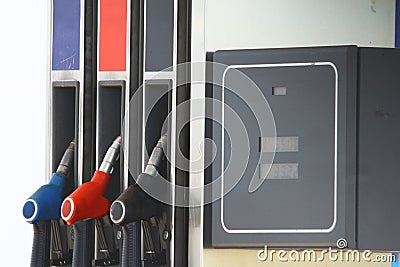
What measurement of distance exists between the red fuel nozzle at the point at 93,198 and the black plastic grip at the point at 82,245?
0.03m

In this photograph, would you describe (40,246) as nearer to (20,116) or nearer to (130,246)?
(130,246)

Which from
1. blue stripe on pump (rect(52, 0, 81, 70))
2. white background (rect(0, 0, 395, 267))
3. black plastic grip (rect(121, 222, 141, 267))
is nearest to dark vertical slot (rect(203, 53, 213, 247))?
black plastic grip (rect(121, 222, 141, 267))

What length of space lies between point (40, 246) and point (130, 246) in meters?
0.16

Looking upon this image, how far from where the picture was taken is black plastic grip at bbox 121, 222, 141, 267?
4.42 feet

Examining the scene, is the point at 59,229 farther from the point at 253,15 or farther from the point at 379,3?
the point at 379,3

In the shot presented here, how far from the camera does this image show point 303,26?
4.66ft

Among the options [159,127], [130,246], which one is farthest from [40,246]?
[159,127]

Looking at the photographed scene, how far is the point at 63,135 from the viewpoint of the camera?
1452mm

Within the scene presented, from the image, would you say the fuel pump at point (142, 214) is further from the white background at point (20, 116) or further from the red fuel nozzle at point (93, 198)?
the white background at point (20, 116)

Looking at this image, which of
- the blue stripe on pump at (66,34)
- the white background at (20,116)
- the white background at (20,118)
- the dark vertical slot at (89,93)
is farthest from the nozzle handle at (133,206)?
the white background at (20,118)

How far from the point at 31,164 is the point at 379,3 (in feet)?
2.78

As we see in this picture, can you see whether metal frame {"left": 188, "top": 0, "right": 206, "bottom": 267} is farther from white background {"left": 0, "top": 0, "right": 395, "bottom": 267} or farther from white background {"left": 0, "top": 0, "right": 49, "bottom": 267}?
white background {"left": 0, "top": 0, "right": 49, "bottom": 267}

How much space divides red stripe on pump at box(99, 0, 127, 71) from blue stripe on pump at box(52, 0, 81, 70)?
44 mm

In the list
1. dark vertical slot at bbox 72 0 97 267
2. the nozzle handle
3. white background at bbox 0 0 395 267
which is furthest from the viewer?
white background at bbox 0 0 395 267
